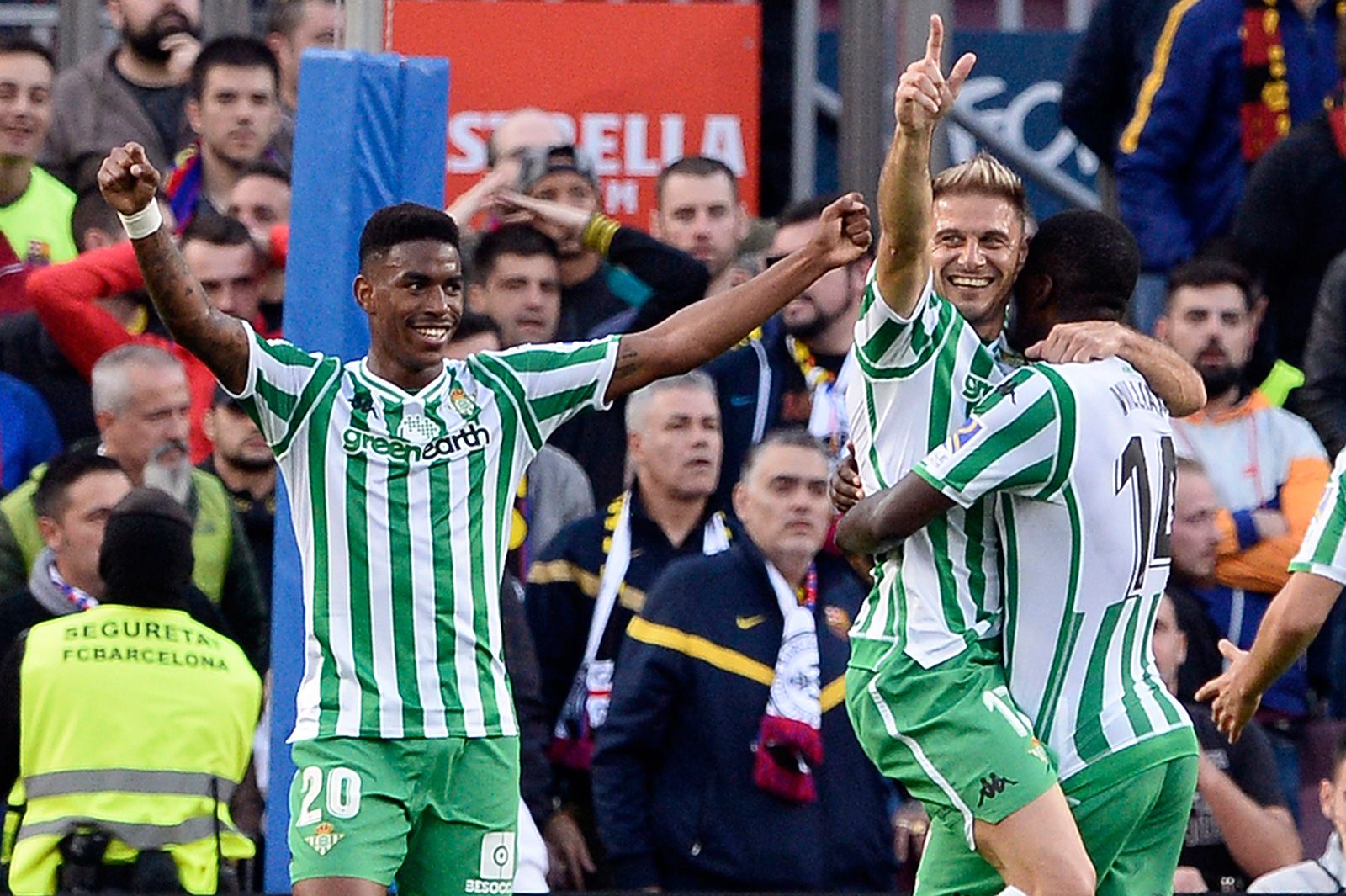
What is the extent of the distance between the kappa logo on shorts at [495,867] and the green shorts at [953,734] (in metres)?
1.02

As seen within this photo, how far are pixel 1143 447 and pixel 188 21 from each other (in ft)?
18.7

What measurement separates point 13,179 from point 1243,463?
4495 millimetres

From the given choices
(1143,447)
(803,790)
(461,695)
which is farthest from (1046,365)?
(803,790)

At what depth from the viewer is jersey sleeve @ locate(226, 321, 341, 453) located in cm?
631

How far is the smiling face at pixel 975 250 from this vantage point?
579 cm

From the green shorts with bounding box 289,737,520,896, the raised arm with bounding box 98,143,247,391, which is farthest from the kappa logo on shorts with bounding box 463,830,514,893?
the raised arm with bounding box 98,143,247,391

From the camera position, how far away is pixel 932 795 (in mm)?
5727

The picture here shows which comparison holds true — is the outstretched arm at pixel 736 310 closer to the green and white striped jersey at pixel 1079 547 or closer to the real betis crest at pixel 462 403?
the real betis crest at pixel 462 403

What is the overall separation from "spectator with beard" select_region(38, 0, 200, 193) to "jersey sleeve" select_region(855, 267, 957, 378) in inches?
195

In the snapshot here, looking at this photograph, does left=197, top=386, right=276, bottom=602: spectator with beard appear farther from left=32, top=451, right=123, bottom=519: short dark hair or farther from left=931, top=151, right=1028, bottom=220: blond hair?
left=931, top=151, right=1028, bottom=220: blond hair

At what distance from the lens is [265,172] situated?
376 inches

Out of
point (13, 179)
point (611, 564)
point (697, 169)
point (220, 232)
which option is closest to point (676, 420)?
point (611, 564)

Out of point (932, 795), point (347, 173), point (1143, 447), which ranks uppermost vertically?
point (347, 173)

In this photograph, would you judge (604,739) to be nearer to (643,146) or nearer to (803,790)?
(803,790)
